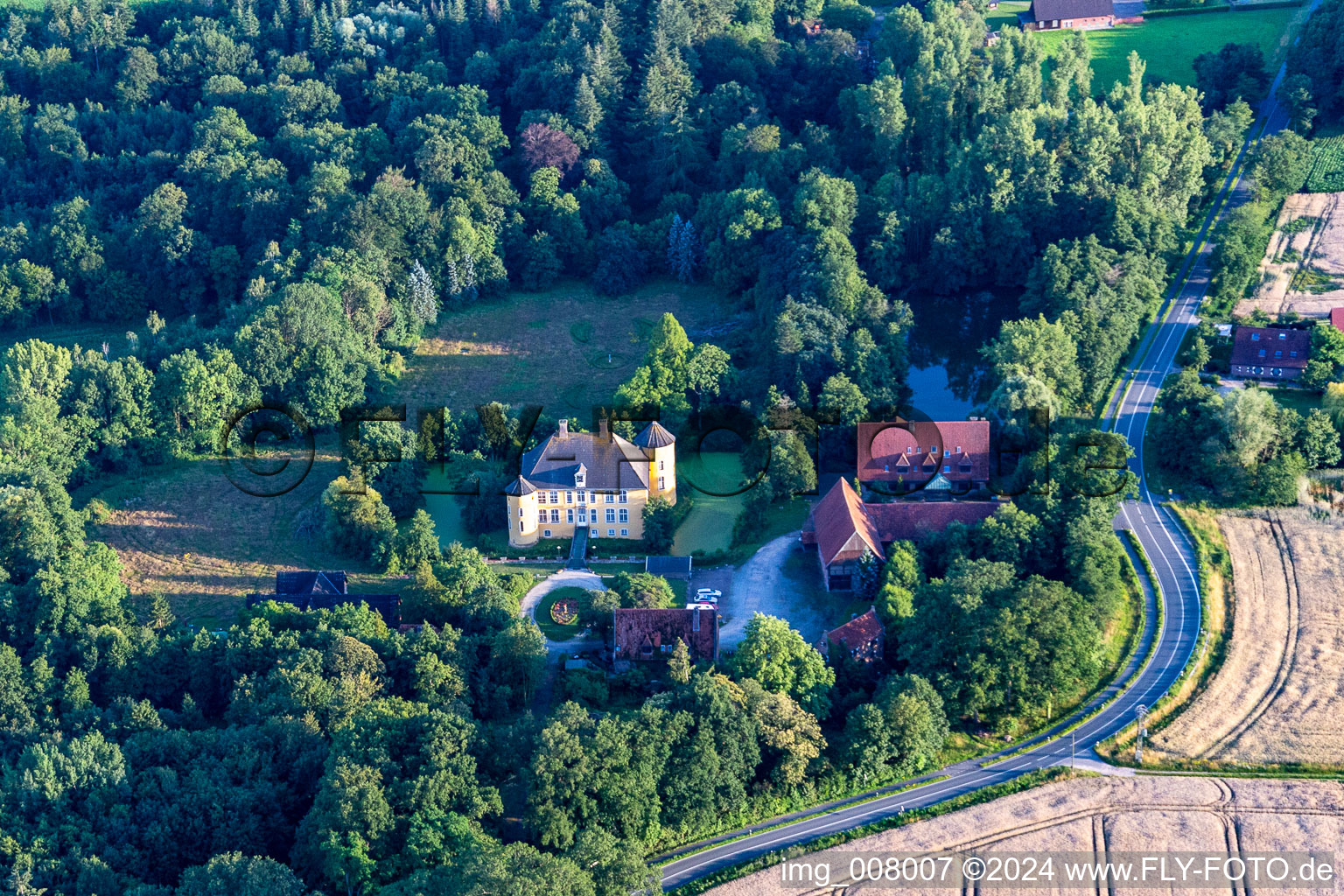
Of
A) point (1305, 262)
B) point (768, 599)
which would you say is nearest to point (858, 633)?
point (768, 599)

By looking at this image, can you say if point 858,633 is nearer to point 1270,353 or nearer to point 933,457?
point 933,457

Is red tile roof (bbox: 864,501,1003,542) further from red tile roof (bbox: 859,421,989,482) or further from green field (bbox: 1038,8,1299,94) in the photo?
green field (bbox: 1038,8,1299,94)

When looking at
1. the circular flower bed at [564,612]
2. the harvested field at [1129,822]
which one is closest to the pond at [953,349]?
the circular flower bed at [564,612]

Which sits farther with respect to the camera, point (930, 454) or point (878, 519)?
point (930, 454)

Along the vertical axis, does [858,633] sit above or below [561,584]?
below

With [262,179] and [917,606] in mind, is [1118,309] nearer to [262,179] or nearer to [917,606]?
[917,606]

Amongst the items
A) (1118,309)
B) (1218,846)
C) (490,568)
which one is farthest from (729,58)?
(1218,846)

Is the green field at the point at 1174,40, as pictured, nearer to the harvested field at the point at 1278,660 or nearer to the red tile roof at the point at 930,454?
the red tile roof at the point at 930,454
